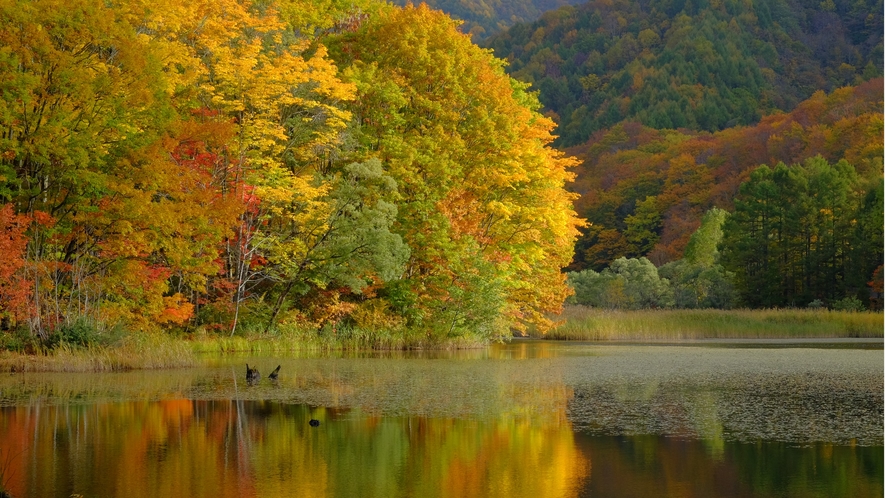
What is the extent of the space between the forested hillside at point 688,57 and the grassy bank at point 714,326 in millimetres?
61290

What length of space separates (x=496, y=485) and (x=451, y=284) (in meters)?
24.9

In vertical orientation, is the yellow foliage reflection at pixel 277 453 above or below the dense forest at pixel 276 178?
below

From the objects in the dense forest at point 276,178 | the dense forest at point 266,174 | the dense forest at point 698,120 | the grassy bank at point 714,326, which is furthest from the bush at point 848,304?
the dense forest at point 266,174

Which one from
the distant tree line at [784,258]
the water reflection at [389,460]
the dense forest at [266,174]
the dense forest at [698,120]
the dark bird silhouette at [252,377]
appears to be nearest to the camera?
the water reflection at [389,460]

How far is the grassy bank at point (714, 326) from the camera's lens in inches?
1695

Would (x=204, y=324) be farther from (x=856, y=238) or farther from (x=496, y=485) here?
(x=856, y=238)

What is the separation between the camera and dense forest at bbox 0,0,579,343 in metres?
24.8

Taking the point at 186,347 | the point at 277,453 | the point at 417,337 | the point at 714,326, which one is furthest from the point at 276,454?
the point at 714,326

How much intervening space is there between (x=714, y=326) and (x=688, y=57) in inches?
2926

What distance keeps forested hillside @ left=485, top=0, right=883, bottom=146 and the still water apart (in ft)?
289

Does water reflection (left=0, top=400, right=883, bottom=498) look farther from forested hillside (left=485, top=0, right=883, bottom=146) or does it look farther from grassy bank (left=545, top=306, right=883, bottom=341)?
forested hillside (left=485, top=0, right=883, bottom=146)

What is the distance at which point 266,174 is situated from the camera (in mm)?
31141

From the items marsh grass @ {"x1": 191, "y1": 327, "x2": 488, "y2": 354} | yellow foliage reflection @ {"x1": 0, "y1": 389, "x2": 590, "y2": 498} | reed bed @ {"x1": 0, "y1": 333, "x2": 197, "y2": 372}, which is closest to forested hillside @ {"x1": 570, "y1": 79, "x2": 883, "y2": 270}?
marsh grass @ {"x1": 191, "y1": 327, "x2": 488, "y2": 354}

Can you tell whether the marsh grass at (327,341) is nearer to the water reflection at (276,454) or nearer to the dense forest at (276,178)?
the dense forest at (276,178)
